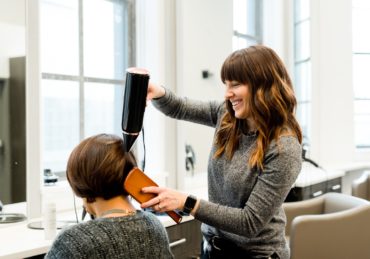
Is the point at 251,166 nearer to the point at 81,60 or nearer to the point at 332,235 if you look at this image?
the point at 332,235

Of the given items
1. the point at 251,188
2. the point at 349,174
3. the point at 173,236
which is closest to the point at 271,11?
the point at 349,174

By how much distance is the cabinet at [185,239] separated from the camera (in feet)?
6.77

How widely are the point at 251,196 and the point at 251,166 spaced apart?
0.32 feet

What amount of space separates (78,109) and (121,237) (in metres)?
1.60

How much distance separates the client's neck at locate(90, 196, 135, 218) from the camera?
120 centimetres

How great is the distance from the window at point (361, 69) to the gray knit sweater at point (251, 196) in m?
3.68

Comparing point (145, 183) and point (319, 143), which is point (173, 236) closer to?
point (145, 183)

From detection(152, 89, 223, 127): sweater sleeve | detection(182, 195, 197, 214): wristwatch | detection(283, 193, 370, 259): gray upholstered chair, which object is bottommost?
detection(283, 193, 370, 259): gray upholstered chair

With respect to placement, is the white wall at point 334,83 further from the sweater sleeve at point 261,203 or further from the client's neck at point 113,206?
the client's neck at point 113,206

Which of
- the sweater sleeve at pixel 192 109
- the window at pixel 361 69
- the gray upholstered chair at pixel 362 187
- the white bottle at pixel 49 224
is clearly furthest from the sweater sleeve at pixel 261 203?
the window at pixel 361 69

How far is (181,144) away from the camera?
9.36 feet

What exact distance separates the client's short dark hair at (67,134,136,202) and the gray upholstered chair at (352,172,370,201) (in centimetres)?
245

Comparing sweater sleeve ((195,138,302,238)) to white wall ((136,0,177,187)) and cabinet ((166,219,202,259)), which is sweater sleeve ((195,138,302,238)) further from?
white wall ((136,0,177,187))

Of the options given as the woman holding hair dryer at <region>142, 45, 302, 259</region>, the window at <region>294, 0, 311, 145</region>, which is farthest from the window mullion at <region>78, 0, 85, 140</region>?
the window at <region>294, 0, 311, 145</region>
